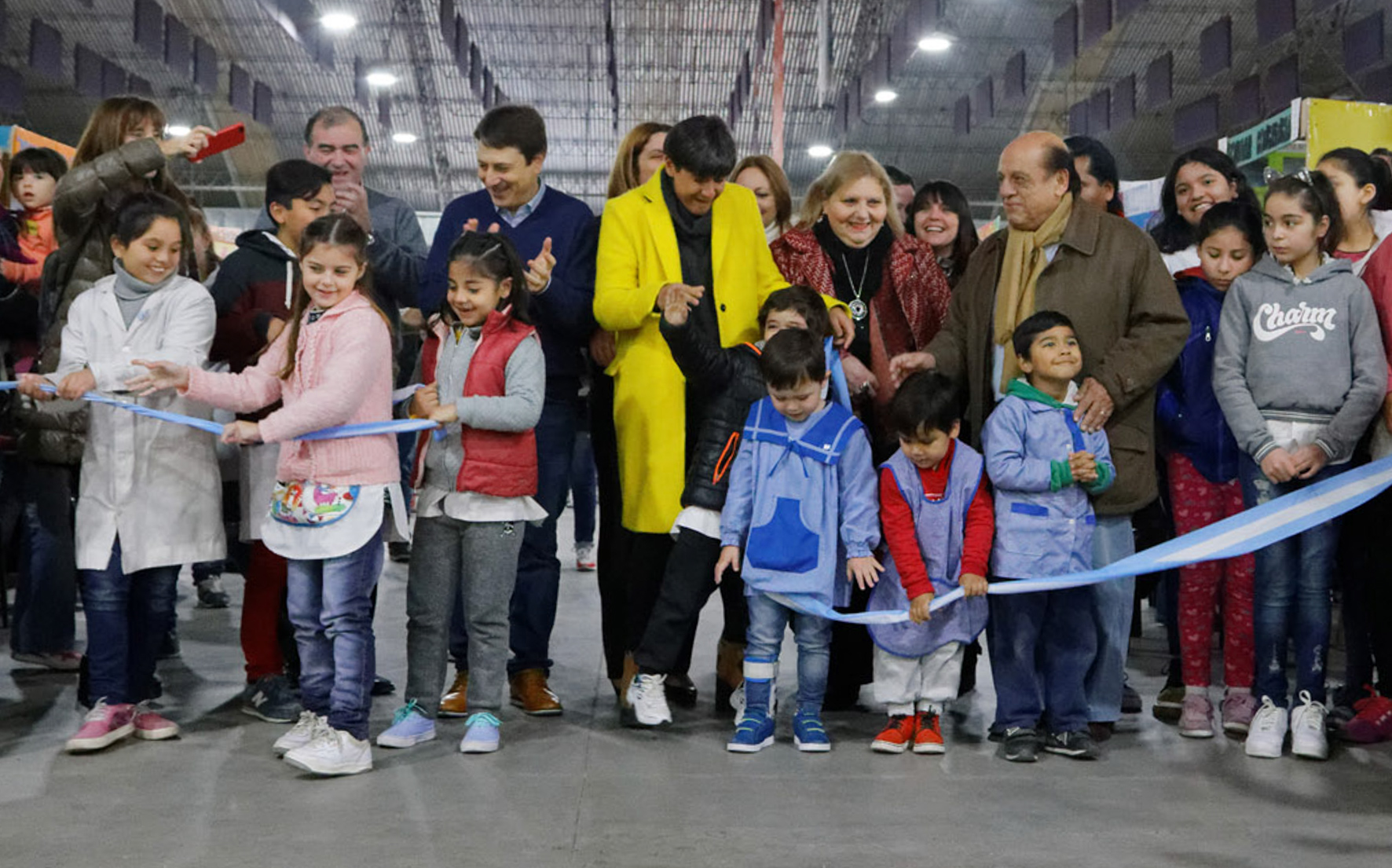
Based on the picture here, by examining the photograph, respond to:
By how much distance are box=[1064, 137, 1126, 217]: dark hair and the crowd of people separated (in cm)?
41

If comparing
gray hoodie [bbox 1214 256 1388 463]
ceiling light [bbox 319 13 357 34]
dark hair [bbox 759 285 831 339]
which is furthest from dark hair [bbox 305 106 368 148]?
ceiling light [bbox 319 13 357 34]

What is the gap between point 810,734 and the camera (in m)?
3.63

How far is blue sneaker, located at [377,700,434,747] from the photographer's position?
3.55 metres

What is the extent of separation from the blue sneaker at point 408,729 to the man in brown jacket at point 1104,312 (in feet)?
5.17

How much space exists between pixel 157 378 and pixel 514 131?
1213mm

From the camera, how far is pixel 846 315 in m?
3.92

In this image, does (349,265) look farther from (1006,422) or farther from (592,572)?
(592,572)

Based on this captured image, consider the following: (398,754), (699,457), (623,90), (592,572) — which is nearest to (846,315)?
(699,457)

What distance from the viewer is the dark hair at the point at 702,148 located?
3.84 meters

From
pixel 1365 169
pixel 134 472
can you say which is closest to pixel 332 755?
pixel 134 472

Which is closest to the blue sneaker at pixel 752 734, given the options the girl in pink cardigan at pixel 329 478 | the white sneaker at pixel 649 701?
the white sneaker at pixel 649 701

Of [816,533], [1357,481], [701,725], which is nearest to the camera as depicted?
[1357,481]

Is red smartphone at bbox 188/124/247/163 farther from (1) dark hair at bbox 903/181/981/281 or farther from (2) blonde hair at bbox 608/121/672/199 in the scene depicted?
(1) dark hair at bbox 903/181/981/281

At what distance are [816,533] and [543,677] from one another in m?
0.96
